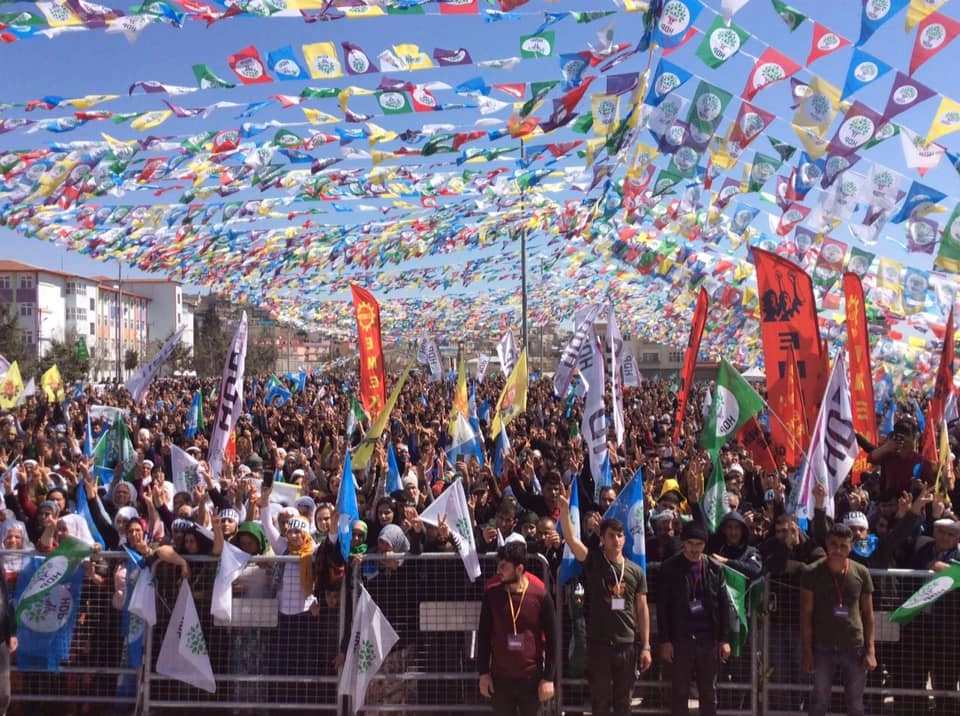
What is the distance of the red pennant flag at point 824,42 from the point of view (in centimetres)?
1056

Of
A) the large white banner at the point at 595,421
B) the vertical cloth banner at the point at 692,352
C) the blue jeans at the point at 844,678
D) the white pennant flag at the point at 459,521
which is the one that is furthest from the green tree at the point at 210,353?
the blue jeans at the point at 844,678

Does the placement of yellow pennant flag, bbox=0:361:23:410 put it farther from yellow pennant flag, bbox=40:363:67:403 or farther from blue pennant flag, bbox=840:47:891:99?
blue pennant flag, bbox=840:47:891:99

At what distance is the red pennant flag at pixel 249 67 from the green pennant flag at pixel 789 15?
579cm

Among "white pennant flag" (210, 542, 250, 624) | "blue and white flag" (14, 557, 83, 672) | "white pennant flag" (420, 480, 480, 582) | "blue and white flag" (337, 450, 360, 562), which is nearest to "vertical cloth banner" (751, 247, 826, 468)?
"white pennant flag" (420, 480, 480, 582)

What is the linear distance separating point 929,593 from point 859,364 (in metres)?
4.68

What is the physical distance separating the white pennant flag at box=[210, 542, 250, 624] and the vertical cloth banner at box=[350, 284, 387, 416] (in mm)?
7700

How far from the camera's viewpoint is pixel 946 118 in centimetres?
1093

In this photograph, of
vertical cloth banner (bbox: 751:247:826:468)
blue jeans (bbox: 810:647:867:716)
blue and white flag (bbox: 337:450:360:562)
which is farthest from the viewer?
vertical cloth banner (bbox: 751:247:826:468)

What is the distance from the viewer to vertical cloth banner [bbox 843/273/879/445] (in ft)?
33.3

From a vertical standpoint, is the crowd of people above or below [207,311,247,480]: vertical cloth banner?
below

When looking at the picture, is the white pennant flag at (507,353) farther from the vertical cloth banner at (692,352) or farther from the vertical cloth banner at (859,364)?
the vertical cloth banner at (859,364)

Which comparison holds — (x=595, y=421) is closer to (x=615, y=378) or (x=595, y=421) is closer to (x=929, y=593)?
(x=615, y=378)

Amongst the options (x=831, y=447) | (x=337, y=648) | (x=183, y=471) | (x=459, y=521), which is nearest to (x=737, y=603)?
(x=459, y=521)

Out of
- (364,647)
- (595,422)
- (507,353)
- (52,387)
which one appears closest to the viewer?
(364,647)
